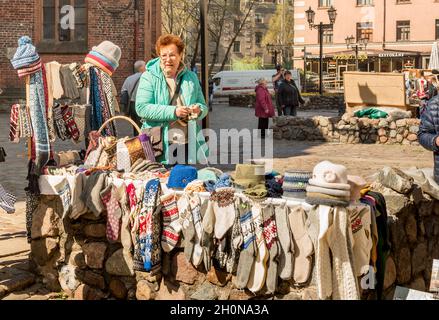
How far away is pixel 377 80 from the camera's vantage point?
19.9 meters

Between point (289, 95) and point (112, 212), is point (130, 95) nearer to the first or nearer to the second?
point (112, 212)

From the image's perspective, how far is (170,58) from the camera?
18.8 ft

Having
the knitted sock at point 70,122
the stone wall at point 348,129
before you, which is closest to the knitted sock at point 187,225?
the knitted sock at point 70,122

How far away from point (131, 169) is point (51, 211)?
73cm

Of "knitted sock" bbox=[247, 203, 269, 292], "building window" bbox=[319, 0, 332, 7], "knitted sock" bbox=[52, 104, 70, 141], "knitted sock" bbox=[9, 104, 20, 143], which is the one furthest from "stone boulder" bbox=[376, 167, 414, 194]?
"building window" bbox=[319, 0, 332, 7]

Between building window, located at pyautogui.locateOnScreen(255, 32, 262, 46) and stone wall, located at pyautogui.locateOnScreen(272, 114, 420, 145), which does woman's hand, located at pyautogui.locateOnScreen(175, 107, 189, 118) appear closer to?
stone wall, located at pyautogui.locateOnScreen(272, 114, 420, 145)

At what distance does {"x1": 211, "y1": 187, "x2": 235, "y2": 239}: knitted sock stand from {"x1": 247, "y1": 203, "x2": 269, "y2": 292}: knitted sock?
168 mm

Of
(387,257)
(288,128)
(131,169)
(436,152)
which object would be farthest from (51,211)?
(288,128)

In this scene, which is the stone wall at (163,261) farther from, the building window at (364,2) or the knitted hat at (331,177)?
the building window at (364,2)

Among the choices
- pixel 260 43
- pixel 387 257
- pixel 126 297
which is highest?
pixel 260 43

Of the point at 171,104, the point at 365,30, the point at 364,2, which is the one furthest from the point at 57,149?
the point at 364,2

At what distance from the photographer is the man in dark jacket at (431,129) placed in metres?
5.71

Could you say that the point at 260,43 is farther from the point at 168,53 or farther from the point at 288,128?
the point at 168,53

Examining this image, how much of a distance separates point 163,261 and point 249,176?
86cm
